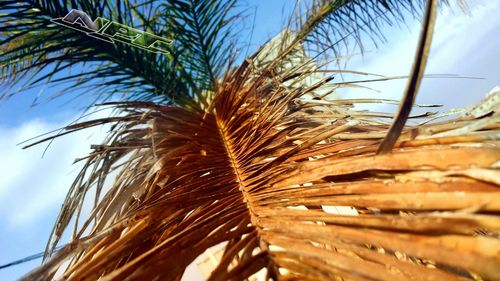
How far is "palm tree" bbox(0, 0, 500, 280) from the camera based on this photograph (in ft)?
1.41

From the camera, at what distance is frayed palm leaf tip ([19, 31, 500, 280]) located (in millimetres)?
423

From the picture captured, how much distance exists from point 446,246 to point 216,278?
253mm

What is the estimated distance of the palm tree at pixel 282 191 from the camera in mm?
429

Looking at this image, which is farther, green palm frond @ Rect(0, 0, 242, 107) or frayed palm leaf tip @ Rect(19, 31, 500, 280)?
green palm frond @ Rect(0, 0, 242, 107)

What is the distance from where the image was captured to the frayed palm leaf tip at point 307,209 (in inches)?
16.6

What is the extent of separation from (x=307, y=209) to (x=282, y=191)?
52mm

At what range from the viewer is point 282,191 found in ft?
2.32

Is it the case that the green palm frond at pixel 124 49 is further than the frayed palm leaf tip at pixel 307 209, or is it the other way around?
the green palm frond at pixel 124 49

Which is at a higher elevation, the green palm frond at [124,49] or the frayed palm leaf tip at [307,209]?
the green palm frond at [124,49]

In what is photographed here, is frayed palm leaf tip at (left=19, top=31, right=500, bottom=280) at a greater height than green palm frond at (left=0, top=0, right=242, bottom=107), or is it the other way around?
green palm frond at (left=0, top=0, right=242, bottom=107)

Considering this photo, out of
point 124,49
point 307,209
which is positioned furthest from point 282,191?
point 124,49

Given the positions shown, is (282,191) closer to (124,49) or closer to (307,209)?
(307,209)

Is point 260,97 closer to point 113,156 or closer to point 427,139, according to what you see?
point 113,156

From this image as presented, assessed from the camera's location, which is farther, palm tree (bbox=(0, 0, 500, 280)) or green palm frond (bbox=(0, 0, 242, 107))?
green palm frond (bbox=(0, 0, 242, 107))
